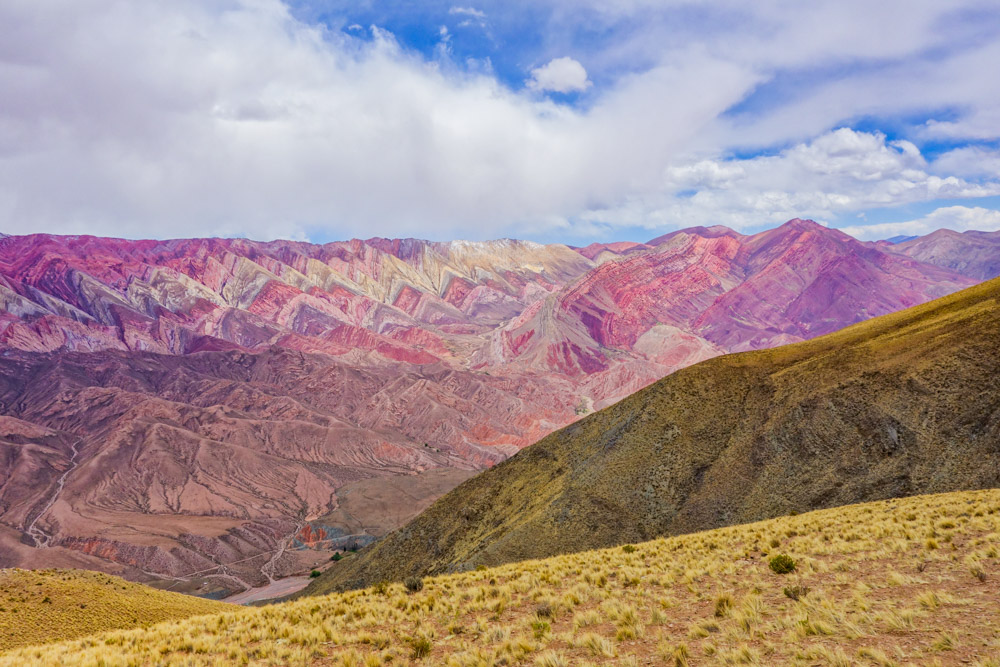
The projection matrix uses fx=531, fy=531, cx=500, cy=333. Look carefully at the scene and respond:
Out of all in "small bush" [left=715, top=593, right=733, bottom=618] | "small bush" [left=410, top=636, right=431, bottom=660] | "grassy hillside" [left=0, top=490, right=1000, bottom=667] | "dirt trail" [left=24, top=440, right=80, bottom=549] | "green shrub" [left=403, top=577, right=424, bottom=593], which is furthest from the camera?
"dirt trail" [left=24, top=440, right=80, bottom=549]

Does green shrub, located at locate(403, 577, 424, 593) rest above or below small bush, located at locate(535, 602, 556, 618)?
below

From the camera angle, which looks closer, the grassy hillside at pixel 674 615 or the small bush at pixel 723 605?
the grassy hillside at pixel 674 615

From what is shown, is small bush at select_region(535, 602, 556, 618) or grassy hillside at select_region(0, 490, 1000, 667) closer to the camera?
grassy hillside at select_region(0, 490, 1000, 667)

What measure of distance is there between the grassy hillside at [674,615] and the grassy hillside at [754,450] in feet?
65.4

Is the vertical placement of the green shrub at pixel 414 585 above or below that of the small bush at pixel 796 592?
below

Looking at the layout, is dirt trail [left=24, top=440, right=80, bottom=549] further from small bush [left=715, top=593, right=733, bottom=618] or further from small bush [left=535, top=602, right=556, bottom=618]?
small bush [left=715, top=593, right=733, bottom=618]

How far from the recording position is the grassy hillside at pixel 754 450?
119 ft

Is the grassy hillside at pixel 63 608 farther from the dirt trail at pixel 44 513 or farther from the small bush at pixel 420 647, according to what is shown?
the dirt trail at pixel 44 513

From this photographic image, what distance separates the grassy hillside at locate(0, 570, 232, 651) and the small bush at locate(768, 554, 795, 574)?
78.3 feet

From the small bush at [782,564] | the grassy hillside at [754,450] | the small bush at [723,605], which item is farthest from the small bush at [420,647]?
the grassy hillside at [754,450]

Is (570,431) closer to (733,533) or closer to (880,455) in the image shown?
(880,455)

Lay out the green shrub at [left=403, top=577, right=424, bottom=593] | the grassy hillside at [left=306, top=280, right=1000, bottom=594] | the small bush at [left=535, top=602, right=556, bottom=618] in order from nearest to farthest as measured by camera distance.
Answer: the small bush at [left=535, top=602, right=556, bottom=618]
the green shrub at [left=403, top=577, right=424, bottom=593]
the grassy hillside at [left=306, top=280, right=1000, bottom=594]

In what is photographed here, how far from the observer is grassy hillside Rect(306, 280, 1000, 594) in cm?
3631

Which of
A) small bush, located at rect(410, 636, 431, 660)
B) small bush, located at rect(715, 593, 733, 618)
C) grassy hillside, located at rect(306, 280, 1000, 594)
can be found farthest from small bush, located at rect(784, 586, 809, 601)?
grassy hillside, located at rect(306, 280, 1000, 594)
